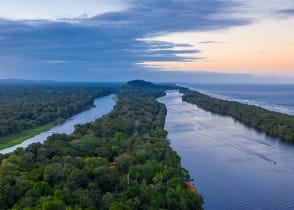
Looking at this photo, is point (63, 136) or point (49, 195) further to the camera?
point (63, 136)

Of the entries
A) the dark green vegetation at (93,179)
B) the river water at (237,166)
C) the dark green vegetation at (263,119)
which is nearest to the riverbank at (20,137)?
the dark green vegetation at (93,179)

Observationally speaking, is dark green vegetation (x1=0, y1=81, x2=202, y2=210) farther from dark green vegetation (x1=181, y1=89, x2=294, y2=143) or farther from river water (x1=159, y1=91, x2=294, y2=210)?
dark green vegetation (x1=181, y1=89, x2=294, y2=143)

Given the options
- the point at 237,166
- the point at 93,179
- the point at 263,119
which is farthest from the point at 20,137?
the point at 263,119

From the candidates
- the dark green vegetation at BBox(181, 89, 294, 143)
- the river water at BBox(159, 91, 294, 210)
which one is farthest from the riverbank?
the dark green vegetation at BBox(181, 89, 294, 143)

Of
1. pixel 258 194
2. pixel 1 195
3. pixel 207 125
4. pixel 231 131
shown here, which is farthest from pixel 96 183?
pixel 207 125

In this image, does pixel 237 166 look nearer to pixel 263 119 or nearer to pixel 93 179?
pixel 93 179

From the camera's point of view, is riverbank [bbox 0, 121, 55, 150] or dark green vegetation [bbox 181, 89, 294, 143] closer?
riverbank [bbox 0, 121, 55, 150]

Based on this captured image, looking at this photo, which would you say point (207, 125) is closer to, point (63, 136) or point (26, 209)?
point (63, 136)

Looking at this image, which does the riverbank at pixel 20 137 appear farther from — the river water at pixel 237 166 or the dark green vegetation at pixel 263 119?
the dark green vegetation at pixel 263 119
